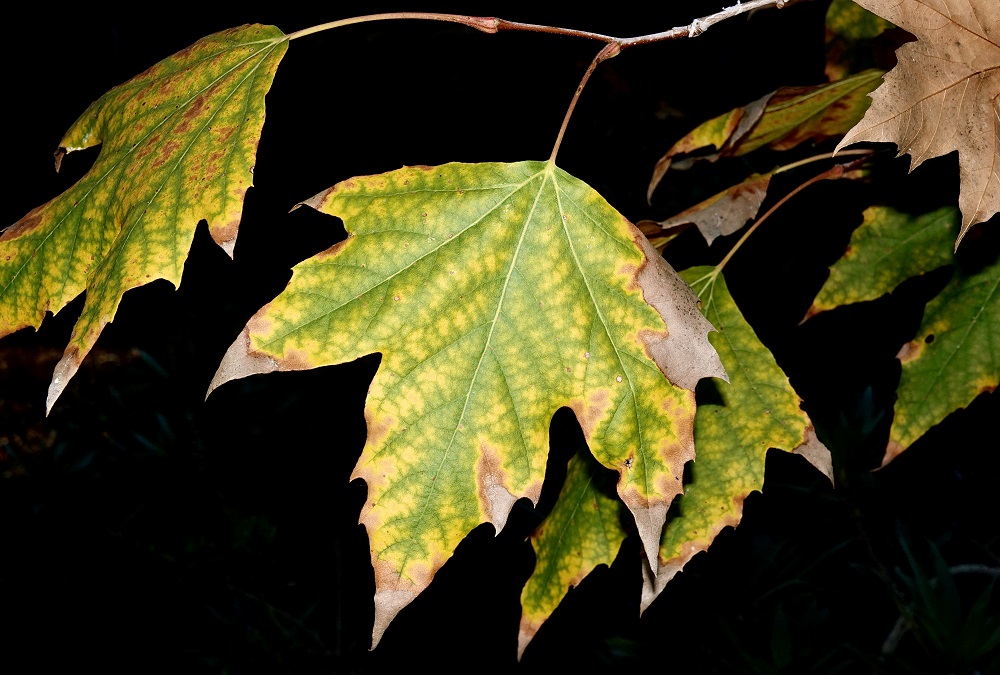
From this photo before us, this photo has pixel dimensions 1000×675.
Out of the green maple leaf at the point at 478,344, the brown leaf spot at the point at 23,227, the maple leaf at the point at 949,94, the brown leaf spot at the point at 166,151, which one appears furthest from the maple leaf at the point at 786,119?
the brown leaf spot at the point at 23,227

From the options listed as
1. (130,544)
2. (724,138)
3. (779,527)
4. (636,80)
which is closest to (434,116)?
(636,80)

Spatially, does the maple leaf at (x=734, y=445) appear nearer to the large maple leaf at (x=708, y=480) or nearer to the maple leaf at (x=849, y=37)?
the large maple leaf at (x=708, y=480)

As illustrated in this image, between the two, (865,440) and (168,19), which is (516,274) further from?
(168,19)

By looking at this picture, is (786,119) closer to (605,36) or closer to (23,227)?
(605,36)

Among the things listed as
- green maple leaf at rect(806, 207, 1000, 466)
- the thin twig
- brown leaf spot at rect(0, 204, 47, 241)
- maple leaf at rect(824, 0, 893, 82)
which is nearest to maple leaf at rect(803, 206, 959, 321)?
green maple leaf at rect(806, 207, 1000, 466)

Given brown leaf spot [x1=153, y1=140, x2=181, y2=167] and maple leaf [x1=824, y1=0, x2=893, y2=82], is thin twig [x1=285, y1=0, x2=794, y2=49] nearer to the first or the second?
brown leaf spot [x1=153, y1=140, x2=181, y2=167]
